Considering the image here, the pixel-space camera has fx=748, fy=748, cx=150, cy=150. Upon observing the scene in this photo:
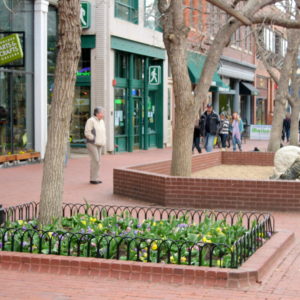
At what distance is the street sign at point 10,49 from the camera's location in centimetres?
1925

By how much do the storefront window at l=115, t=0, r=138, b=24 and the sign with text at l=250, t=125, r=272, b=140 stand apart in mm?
14420

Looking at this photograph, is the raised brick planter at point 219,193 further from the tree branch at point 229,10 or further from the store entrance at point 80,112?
the store entrance at point 80,112

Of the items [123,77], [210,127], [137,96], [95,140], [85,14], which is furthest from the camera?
[137,96]

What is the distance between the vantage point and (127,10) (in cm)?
2919

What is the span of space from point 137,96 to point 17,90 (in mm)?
9464

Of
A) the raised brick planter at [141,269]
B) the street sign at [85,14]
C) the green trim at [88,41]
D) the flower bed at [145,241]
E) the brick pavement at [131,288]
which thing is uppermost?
the street sign at [85,14]

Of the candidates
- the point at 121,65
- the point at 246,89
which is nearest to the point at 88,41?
the point at 121,65

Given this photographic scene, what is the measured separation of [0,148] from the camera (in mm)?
21250

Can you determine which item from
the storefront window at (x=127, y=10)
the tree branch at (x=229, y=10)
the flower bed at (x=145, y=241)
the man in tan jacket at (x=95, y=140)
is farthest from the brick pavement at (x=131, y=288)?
the storefront window at (x=127, y=10)

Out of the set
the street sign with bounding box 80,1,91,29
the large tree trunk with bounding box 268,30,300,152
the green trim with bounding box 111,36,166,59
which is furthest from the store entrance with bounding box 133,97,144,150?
the large tree trunk with bounding box 268,30,300,152

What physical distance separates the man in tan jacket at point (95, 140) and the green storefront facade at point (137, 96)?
10.8m

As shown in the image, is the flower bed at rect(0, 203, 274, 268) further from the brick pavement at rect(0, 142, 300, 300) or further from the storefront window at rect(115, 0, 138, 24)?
the storefront window at rect(115, 0, 138, 24)

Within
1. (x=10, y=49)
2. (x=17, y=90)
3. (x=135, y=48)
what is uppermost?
(x=135, y=48)

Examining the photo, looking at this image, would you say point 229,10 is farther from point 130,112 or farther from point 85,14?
point 130,112
